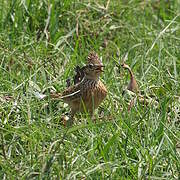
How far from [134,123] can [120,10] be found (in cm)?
254

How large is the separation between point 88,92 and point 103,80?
543 mm

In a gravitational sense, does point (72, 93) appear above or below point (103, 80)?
above

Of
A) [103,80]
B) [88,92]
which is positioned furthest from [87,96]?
[103,80]

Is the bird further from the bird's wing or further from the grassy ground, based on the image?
the grassy ground

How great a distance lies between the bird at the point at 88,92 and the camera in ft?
17.6

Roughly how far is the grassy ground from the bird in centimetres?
12

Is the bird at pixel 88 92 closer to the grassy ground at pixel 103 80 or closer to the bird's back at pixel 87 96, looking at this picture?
the bird's back at pixel 87 96

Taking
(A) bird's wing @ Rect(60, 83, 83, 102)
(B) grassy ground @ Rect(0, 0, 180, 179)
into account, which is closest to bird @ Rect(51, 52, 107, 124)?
(A) bird's wing @ Rect(60, 83, 83, 102)

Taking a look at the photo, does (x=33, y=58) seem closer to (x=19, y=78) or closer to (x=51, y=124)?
(x=19, y=78)

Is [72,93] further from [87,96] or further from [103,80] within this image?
[103,80]

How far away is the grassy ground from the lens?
4430 mm

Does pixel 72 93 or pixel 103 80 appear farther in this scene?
pixel 103 80

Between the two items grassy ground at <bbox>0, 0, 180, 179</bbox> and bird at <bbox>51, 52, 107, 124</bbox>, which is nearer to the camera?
grassy ground at <bbox>0, 0, 180, 179</bbox>

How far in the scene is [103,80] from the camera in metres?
5.91
